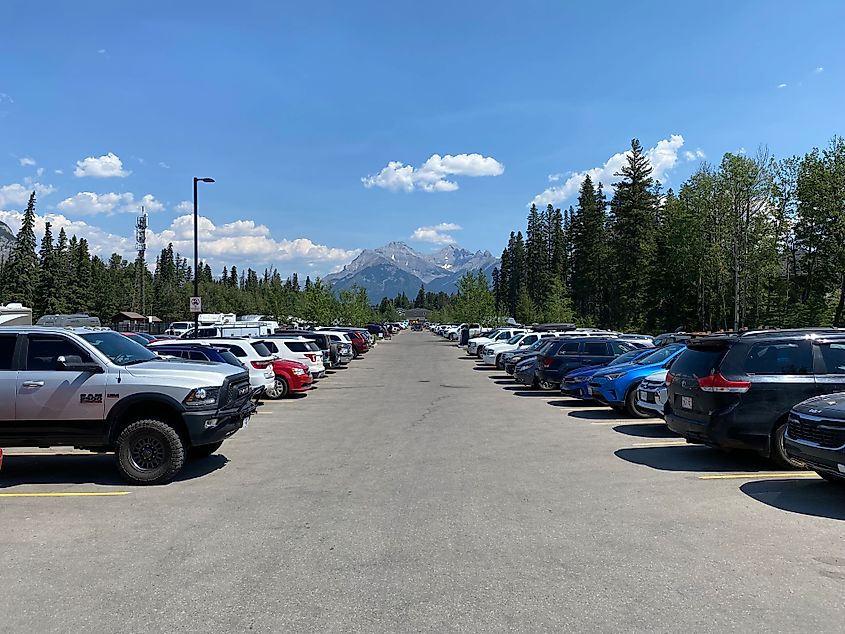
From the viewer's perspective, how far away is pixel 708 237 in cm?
5494

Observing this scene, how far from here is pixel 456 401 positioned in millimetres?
18672

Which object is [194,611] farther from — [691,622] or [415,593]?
[691,622]

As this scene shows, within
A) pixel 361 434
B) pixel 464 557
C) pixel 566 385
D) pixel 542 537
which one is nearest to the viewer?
pixel 464 557

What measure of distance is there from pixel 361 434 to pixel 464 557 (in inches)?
279

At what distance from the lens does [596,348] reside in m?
20.7

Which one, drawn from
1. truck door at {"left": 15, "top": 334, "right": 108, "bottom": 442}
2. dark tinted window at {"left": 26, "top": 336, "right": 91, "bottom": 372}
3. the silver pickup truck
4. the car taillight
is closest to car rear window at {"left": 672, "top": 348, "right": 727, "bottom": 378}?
the car taillight

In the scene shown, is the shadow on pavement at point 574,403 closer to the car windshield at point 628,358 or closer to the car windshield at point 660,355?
the car windshield at point 628,358

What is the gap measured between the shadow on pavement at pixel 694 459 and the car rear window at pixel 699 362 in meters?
1.30

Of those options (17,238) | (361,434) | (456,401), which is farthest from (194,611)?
(17,238)

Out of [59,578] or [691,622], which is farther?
[59,578]

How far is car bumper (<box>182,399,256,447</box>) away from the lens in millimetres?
8688

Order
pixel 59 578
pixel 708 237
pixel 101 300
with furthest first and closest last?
1. pixel 101 300
2. pixel 708 237
3. pixel 59 578

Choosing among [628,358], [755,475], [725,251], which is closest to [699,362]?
[755,475]

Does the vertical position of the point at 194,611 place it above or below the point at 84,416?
below
